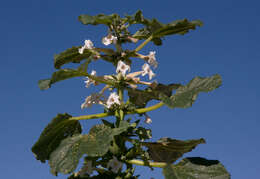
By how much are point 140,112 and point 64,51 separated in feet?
4.08

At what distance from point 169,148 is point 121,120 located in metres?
0.76

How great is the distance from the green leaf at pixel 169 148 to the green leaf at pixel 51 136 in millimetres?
994

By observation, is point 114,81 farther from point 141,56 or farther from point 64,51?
point 64,51

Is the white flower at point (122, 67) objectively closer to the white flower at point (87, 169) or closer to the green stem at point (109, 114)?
the green stem at point (109, 114)

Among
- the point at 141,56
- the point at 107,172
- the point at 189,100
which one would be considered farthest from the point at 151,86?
the point at 107,172

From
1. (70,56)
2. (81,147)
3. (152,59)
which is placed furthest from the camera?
(70,56)

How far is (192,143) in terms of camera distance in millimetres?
4473

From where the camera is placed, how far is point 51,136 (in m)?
4.59

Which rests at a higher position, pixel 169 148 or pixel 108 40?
pixel 108 40

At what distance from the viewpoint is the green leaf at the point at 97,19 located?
4.36m

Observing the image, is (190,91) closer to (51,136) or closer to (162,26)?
(162,26)

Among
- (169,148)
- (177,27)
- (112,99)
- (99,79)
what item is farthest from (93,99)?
(177,27)

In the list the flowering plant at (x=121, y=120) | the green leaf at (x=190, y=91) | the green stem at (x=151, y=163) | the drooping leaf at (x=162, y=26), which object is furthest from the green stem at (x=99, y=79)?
the green stem at (x=151, y=163)

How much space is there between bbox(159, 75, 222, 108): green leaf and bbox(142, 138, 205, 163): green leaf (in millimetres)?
593
